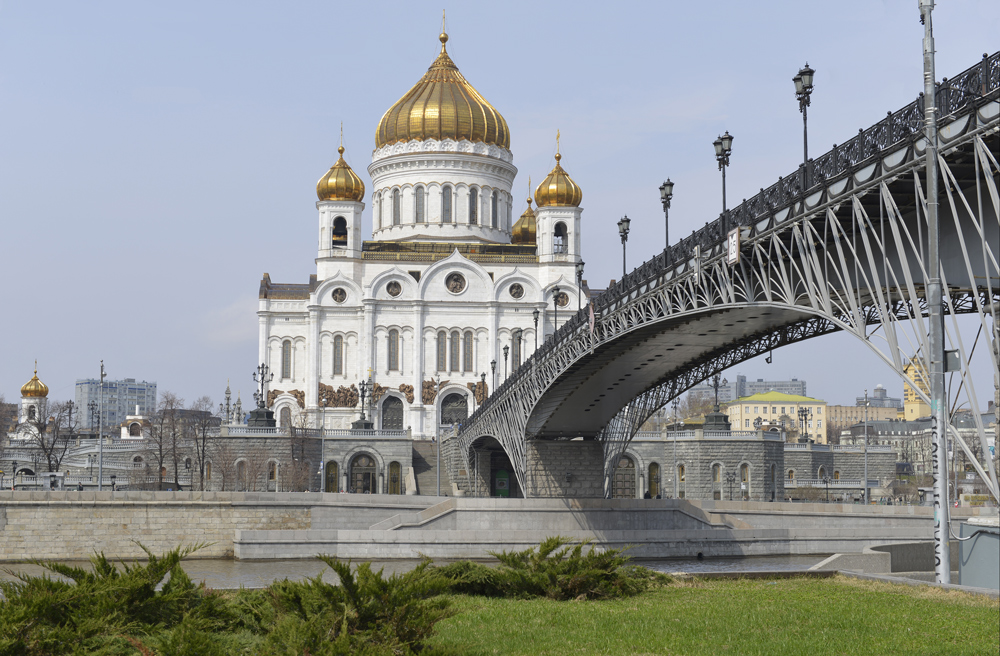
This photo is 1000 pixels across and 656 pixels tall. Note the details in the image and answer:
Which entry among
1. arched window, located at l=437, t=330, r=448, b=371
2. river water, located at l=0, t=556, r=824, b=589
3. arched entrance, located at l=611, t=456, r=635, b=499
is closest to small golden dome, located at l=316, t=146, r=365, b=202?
arched window, located at l=437, t=330, r=448, b=371

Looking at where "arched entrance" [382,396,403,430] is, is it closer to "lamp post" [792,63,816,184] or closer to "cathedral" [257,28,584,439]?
"cathedral" [257,28,584,439]

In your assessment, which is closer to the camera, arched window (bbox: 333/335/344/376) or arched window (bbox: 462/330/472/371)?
arched window (bbox: 462/330/472/371)

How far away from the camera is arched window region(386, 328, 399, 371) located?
7400 cm

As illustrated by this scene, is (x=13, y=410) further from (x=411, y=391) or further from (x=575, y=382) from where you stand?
(x=575, y=382)

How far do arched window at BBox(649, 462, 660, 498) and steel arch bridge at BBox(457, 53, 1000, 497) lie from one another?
20.3 meters

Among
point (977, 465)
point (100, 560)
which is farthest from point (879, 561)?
point (100, 560)

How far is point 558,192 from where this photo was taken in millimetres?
77000

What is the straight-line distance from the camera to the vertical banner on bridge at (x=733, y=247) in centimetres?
2320

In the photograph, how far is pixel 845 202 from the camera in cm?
1930

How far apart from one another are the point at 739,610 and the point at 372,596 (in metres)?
5.02

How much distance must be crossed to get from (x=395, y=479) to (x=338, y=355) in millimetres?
12496

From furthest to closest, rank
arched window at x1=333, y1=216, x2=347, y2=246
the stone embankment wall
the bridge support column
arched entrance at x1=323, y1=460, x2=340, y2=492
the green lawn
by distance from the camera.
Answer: arched window at x1=333, y1=216, x2=347, y2=246 < arched entrance at x1=323, y1=460, x2=340, y2=492 < the bridge support column < the stone embankment wall < the green lawn

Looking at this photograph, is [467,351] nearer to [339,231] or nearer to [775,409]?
[339,231]

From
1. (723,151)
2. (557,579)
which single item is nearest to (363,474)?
(723,151)
